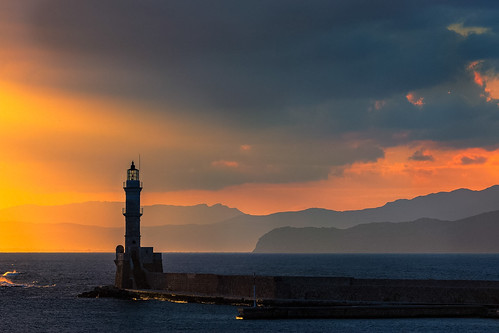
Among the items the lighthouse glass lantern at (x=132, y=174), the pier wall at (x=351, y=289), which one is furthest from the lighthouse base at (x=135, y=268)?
the pier wall at (x=351, y=289)

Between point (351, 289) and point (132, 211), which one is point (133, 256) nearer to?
point (132, 211)

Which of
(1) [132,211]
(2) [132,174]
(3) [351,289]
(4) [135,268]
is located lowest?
(3) [351,289]

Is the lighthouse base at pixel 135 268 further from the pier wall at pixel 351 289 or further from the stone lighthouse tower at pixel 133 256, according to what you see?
the pier wall at pixel 351 289

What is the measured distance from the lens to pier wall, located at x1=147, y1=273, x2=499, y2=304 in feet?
162

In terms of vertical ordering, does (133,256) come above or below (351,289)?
above

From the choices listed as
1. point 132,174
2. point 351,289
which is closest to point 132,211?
point 132,174

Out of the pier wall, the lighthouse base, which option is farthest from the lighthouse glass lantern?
the pier wall

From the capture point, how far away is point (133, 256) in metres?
69.1

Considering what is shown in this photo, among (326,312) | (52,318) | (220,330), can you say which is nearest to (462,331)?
(326,312)

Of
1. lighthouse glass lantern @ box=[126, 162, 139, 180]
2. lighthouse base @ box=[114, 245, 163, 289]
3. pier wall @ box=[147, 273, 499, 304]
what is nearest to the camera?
pier wall @ box=[147, 273, 499, 304]

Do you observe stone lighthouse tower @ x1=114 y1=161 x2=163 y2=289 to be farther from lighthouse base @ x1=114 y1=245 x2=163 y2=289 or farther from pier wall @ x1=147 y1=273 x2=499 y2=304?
pier wall @ x1=147 y1=273 x2=499 y2=304

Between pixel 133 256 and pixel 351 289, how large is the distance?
78.3 ft

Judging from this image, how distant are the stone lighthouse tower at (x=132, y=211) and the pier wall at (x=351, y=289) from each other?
32.1ft

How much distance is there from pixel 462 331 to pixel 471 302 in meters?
6.94
